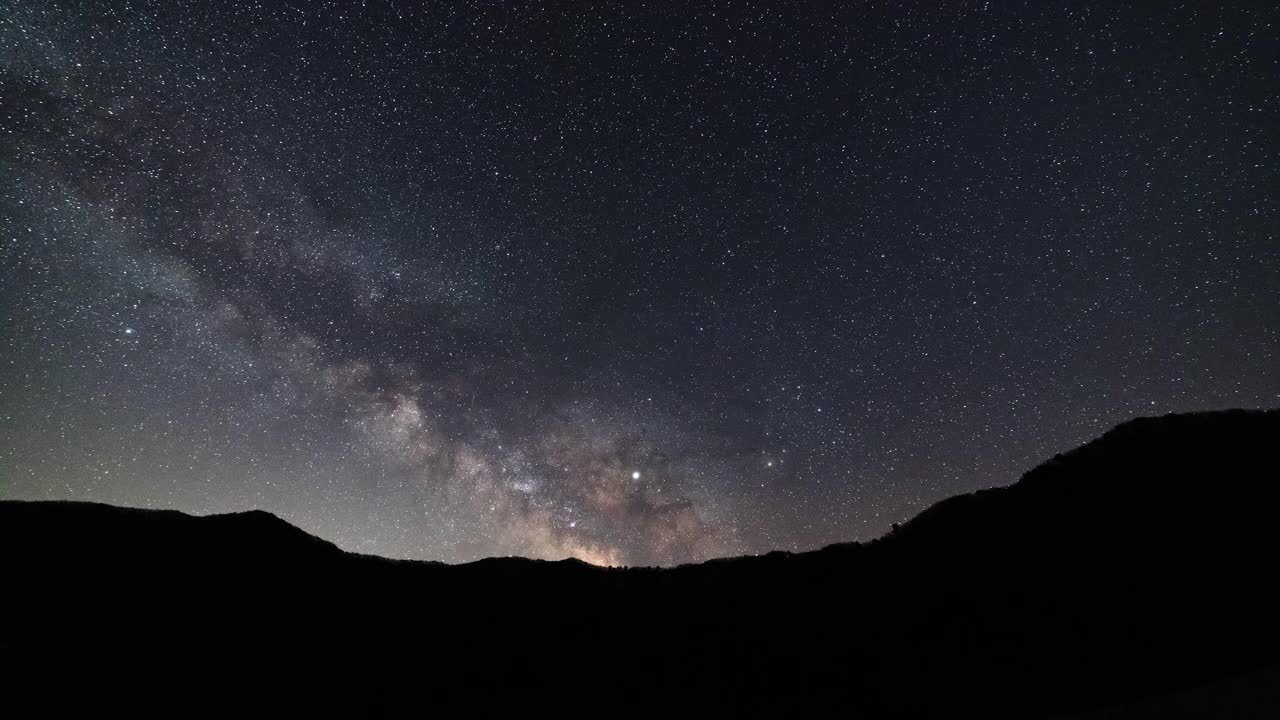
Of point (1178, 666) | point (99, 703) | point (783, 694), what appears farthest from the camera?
point (783, 694)

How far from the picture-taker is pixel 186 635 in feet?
46.1

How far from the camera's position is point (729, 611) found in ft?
55.1

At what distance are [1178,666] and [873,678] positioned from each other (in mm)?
5326

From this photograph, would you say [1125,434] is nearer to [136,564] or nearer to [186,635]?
[186,635]

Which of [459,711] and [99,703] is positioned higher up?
[99,703]

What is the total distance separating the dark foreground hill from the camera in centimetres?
1052

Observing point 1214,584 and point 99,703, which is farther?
point 99,703

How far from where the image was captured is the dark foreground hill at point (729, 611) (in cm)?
1052

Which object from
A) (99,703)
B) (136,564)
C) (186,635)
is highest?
(136,564)

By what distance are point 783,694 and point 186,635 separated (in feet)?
49.4

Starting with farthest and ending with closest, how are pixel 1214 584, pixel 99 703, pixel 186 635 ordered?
pixel 186 635, pixel 99 703, pixel 1214 584

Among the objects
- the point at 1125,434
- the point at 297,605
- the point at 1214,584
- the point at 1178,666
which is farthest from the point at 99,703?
the point at 1125,434

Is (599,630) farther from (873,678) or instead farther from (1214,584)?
(1214,584)

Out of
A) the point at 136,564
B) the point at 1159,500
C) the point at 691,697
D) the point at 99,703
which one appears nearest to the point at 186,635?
the point at 99,703
